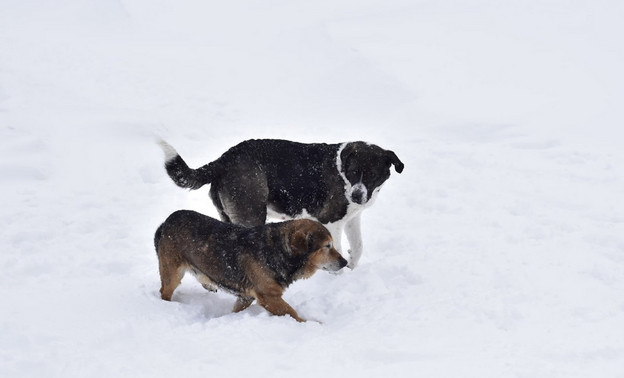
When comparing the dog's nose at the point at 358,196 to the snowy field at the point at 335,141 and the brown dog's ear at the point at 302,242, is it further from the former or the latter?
the brown dog's ear at the point at 302,242

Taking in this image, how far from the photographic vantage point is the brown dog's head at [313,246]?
639cm

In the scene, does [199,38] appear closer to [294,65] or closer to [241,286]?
[294,65]

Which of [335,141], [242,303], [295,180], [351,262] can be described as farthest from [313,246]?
[335,141]

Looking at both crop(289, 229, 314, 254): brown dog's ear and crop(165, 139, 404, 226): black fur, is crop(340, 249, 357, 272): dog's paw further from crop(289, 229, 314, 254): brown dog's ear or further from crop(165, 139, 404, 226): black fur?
crop(289, 229, 314, 254): brown dog's ear

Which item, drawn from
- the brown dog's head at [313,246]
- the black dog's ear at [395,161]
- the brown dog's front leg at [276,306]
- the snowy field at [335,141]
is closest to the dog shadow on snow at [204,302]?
the snowy field at [335,141]

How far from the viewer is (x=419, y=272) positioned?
23.4ft

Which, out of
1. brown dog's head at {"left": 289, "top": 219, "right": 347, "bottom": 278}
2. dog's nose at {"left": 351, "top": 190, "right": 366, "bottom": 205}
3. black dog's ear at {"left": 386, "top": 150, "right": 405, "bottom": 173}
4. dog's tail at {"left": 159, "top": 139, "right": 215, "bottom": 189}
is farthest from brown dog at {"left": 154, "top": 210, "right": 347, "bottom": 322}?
black dog's ear at {"left": 386, "top": 150, "right": 405, "bottom": 173}

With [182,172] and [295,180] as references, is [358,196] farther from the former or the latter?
[182,172]

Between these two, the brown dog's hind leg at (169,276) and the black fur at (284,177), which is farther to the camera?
the black fur at (284,177)

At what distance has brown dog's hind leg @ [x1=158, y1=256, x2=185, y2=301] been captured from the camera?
6633mm

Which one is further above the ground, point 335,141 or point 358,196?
→ point 358,196

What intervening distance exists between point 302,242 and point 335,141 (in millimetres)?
6334

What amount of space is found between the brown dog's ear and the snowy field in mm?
568

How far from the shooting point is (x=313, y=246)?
6414 millimetres
